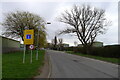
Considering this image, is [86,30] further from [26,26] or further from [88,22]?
[26,26]

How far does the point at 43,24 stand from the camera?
3931cm

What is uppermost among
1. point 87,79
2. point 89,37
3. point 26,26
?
point 26,26

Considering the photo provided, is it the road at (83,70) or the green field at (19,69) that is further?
the road at (83,70)

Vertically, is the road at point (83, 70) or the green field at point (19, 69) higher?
the green field at point (19, 69)

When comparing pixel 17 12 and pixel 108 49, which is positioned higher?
pixel 17 12

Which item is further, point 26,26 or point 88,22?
point 88,22

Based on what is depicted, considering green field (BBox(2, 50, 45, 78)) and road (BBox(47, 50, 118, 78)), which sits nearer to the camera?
green field (BBox(2, 50, 45, 78))

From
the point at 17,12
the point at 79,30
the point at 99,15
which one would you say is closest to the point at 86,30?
the point at 79,30

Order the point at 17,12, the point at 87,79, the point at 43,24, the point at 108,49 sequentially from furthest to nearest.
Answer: the point at 43,24 → the point at 17,12 → the point at 108,49 → the point at 87,79

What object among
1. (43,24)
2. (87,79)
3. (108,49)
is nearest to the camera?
(87,79)

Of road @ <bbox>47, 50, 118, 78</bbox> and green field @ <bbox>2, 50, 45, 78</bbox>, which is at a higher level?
green field @ <bbox>2, 50, 45, 78</bbox>

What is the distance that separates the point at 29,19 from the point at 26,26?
2009mm

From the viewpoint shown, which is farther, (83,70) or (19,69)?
(83,70)

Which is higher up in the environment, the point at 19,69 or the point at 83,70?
the point at 19,69
